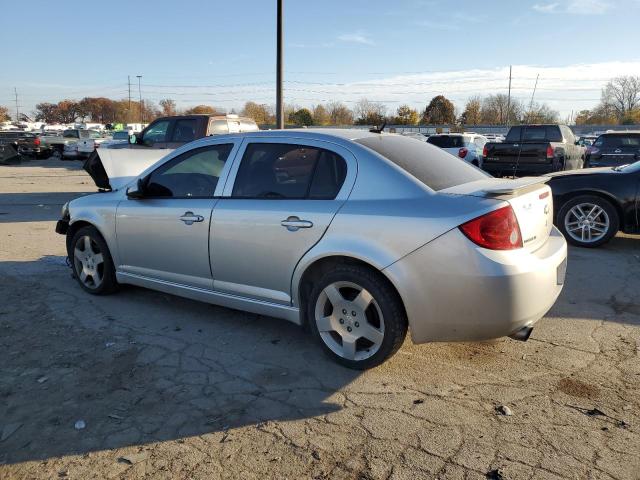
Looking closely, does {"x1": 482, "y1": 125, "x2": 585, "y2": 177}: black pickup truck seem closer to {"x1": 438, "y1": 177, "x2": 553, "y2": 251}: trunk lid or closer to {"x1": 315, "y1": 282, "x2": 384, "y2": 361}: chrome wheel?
{"x1": 438, "y1": 177, "x2": 553, "y2": 251}: trunk lid

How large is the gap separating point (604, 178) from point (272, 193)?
5.34m

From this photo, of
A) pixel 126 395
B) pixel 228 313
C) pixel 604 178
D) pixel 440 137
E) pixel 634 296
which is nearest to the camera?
pixel 126 395

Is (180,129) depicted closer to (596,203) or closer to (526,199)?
(596,203)

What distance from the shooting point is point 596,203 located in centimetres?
705

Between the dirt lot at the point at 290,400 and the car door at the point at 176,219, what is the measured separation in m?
0.47

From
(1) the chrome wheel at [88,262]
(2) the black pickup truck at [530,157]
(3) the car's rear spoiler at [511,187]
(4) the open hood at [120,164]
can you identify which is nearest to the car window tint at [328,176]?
(3) the car's rear spoiler at [511,187]

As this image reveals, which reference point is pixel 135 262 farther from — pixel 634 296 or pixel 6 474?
pixel 634 296

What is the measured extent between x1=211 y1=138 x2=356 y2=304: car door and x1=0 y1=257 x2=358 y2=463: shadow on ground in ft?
1.63

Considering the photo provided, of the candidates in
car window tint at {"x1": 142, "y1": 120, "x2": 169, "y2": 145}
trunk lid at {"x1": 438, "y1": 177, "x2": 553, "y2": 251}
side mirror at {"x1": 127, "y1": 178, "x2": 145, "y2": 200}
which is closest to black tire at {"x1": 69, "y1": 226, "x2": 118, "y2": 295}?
side mirror at {"x1": 127, "y1": 178, "x2": 145, "y2": 200}

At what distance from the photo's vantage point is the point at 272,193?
385 centimetres

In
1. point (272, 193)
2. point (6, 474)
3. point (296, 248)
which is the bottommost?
point (6, 474)

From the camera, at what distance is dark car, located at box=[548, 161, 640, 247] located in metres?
6.86

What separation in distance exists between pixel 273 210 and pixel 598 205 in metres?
5.35

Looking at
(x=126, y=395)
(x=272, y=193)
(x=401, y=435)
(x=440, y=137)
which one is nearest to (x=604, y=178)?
(x=272, y=193)
